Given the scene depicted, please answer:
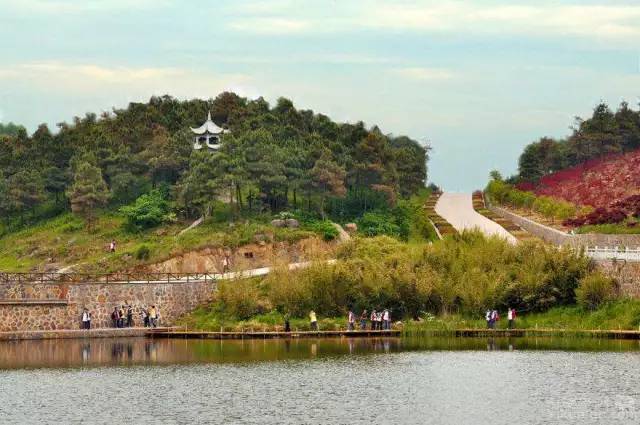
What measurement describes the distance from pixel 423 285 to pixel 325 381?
59.5 ft

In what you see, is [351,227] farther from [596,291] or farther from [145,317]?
[596,291]

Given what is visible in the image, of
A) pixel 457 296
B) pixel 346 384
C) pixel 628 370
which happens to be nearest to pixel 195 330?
pixel 457 296

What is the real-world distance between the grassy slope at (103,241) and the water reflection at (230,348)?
18286mm

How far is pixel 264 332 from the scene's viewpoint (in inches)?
2817

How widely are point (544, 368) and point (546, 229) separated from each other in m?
37.6

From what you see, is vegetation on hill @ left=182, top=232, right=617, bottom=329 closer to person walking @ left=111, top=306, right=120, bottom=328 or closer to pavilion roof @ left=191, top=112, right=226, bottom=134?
person walking @ left=111, top=306, right=120, bottom=328

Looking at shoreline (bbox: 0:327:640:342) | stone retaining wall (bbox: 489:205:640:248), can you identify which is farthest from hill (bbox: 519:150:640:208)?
shoreline (bbox: 0:327:640:342)

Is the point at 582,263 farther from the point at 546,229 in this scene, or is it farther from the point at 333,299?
the point at 546,229

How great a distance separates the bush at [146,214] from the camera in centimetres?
9756

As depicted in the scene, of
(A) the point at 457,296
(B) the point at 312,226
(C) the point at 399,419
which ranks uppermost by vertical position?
(B) the point at 312,226

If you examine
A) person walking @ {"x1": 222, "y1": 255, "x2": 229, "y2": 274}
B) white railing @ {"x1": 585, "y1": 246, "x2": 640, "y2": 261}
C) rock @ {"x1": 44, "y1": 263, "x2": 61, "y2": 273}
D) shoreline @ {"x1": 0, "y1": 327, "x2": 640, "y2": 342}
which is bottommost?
shoreline @ {"x1": 0, "y1": 327, "x2": 640, "y2": 342}

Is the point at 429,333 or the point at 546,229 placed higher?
the point at 546,229

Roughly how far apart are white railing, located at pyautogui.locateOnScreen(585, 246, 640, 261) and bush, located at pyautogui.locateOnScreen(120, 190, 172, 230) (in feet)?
113

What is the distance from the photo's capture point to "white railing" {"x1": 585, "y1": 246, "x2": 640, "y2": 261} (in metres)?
70.1
